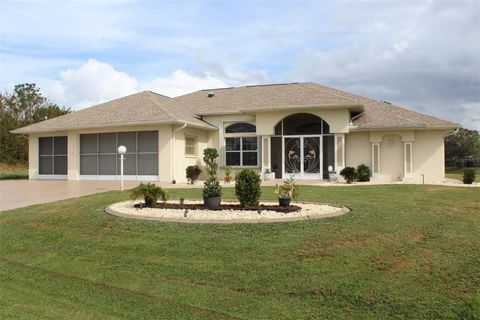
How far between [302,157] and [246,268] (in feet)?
Answer: 55.8

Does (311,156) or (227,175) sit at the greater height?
(311,156)

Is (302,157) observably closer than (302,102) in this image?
No

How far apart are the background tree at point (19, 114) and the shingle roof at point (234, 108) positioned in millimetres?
18057

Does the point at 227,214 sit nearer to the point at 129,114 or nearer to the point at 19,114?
the point at 129,114

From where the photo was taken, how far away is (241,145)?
80.6 feet

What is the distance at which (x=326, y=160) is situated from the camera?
22656 mm

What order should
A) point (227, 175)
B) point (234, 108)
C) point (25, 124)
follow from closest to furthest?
1. point (227, 175)
2. point (234, 108)
3. point (25, 124)

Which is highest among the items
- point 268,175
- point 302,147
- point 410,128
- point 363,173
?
point 410,128

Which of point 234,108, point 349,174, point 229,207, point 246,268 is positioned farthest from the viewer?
point 234,108

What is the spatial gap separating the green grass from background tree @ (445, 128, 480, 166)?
160ft

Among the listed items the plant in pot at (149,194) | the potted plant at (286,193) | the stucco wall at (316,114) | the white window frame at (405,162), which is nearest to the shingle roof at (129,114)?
the stucco wall at (316,114)

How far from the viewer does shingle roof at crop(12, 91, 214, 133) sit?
867 inches

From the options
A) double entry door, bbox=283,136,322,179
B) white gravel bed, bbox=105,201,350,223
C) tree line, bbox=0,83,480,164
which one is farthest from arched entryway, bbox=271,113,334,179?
tree line, bbox=0,83,480,164

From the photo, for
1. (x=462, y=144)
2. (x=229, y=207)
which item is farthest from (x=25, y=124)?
Answer: (x=462, y=144)
